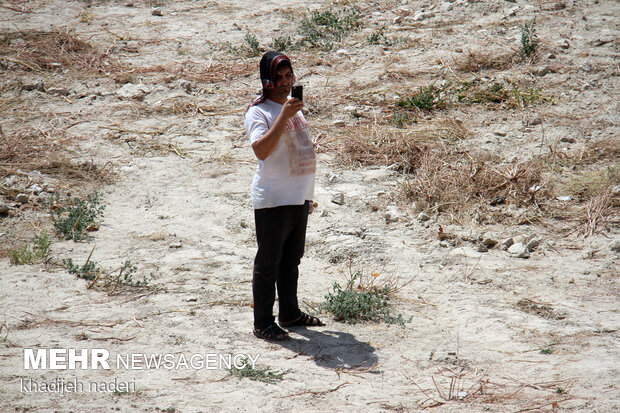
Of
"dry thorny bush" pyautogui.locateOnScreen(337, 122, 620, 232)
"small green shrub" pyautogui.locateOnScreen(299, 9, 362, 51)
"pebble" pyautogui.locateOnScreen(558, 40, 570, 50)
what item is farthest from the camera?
"small green shrub" pyautogui.locateOnScreen(299, 9, 362, 51)

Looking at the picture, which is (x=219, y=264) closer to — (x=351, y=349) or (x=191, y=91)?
(x=351, y=349)

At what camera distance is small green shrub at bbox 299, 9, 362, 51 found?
10.2m

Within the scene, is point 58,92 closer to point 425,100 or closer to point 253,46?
point 253,46

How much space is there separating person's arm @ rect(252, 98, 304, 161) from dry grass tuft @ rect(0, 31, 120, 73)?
6793mm

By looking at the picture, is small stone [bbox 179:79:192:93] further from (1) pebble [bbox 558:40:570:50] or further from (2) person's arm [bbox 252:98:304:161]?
(2) person's arm [bbox 252:98:304:161]

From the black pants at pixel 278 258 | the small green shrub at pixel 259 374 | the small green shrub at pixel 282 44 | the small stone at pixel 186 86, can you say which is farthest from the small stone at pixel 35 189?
the small green shrub at pixel 282 44

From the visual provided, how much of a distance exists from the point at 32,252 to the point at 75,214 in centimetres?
60

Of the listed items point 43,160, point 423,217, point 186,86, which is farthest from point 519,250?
point 186,86

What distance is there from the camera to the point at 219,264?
5.12 m

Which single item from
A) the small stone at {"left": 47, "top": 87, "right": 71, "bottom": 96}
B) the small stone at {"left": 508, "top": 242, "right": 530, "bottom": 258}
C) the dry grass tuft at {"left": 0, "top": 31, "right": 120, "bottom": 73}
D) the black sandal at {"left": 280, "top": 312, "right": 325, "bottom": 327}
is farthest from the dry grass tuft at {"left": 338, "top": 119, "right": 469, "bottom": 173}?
the dry grass tuft at {"left": 0, "top": 31, "right": 120, "bottom": 73}

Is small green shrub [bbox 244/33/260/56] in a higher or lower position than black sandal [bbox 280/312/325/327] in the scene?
higher

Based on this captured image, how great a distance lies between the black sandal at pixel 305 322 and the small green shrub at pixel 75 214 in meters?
2.31

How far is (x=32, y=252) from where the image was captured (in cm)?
515

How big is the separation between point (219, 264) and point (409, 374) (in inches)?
79.5
